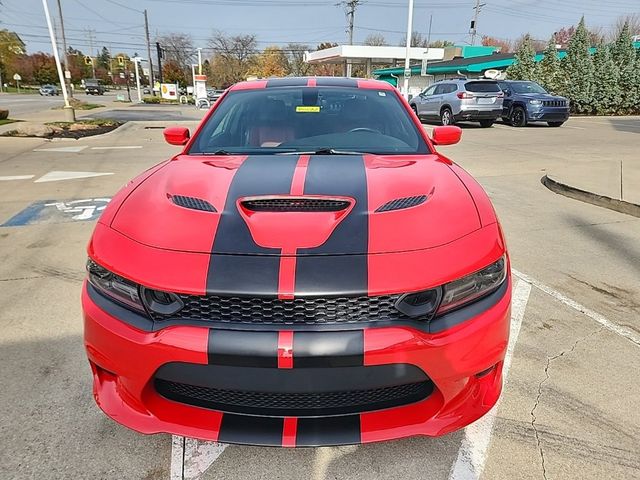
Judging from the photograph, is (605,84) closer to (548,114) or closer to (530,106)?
(548,114)

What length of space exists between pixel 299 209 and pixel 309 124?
4.59ft

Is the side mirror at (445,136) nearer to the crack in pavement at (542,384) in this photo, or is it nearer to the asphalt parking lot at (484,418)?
the asphalt parking lot at (484,418)

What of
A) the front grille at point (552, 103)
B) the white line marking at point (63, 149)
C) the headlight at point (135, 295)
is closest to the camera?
the headlight at point (135, 295)

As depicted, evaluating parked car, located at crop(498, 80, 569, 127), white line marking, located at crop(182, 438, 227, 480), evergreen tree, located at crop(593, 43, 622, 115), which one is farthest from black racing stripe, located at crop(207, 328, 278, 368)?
evergreen tree, located at crop(593, 43, 622, 115)

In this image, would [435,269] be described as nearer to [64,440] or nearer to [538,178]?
[64,440]

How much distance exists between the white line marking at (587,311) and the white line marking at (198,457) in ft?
8.64

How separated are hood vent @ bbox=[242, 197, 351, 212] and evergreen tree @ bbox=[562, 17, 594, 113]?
29426mm

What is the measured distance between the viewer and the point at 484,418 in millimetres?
2213

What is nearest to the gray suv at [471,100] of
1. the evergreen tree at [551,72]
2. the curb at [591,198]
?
the curb at [591,198]

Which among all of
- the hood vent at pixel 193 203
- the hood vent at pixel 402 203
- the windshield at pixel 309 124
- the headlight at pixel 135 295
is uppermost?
the windshield at pixel 309 124

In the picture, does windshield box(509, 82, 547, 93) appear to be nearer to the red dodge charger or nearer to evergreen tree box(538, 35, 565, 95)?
evergreen tree box(538, 35, 565, 95)

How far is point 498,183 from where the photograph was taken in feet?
25.5

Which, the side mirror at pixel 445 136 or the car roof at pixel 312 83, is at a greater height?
the car roof at pixel 312 83

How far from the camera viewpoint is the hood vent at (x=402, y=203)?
75.0 inches
